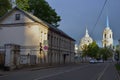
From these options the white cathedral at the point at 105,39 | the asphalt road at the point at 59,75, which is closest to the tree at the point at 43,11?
the asphalt road at the point at 59,75

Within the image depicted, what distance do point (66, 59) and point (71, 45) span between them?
32.0 feet

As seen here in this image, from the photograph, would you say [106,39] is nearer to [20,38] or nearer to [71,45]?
[71,45]

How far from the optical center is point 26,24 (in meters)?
54.1

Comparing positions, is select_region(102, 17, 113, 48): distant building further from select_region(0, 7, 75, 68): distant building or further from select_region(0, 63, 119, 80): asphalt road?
select_region(0, 63, 119, 80): asphalt road

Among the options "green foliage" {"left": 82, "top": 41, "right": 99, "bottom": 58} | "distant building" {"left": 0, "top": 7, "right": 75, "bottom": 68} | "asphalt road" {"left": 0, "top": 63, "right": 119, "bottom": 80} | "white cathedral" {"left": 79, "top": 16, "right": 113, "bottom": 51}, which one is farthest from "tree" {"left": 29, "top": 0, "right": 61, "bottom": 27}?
"white cathedral" {"left": 79, "top": 16, "right": 113, "bottom": 51}

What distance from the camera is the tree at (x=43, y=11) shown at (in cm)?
6838

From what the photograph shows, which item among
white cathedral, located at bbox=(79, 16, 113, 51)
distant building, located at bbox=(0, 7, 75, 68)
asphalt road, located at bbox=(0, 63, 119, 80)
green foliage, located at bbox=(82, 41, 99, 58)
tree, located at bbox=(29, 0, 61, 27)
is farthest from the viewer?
white cathedral, located at bbox=(79, 16, 113, 51)

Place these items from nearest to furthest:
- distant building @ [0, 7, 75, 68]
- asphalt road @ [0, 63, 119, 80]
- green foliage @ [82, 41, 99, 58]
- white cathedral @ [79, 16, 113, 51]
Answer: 1. asphalt road @ [0, 63, 119, 80]
2. distant building @ [0, 7, 75, 68]
3. green foliage @ [82, 41, 99, 58]
4. white cathedral @ [79, 16, 113, 51]

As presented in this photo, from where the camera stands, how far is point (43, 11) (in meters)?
69.6

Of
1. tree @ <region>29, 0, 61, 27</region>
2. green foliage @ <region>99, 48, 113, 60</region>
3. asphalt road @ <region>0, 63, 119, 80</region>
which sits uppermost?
tree @ <region>29, 0, 61, 27</region>

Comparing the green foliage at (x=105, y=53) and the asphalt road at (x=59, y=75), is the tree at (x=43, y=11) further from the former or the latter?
the green foliage at (x=105, y=53)

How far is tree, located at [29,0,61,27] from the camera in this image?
68.4m

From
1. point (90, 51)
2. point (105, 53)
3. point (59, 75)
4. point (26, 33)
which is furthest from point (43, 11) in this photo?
point (105, 53)

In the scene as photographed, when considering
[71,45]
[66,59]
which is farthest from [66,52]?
[71,45]
